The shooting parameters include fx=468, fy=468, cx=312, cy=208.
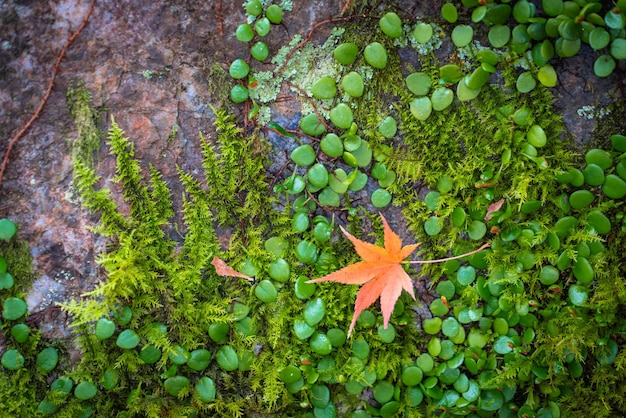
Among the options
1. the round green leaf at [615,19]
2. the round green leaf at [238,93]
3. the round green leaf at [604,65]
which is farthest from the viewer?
the round green leaf at [238,93]

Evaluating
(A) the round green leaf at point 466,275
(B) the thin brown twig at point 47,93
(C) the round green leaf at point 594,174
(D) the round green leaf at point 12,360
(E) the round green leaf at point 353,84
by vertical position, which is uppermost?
(B) the thin brown twig at point 47,93

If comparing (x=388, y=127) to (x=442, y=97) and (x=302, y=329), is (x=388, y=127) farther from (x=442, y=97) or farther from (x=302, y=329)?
(x=302, y=329)

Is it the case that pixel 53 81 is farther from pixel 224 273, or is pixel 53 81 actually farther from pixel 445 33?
pixel 445 33

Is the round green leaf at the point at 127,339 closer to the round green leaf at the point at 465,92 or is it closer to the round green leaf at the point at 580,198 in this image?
the round green leaf at the point at 465,92

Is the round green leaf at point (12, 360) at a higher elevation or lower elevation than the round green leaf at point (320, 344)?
higher

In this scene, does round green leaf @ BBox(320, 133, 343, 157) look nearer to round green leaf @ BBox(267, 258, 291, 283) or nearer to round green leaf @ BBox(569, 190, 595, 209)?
round green leaf @ BBox(267, 258, 291, 283)

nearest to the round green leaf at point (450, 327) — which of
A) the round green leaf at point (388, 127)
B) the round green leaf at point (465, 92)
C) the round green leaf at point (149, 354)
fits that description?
the round green leaf at point (388, 127)

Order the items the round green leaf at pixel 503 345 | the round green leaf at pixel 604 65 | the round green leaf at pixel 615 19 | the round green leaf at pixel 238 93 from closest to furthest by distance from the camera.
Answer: the round green leaf at pixel 615 19, the round green leaf at pixel 604 65, the round green leaf at pixel 238 93, the round green leaf at pixel 503 345
